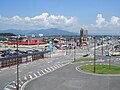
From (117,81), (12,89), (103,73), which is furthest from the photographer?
(103,73)

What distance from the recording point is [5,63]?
5069 cm

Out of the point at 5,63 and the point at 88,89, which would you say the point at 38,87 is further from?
the point at 5,63

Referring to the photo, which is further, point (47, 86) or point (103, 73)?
point (103, 73)

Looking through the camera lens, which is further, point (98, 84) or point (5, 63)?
point (5, 63)

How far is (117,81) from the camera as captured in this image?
37.0 meters

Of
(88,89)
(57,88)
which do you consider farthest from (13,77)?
(88,89)

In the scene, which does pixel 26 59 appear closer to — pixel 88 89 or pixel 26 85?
pixel 26 85

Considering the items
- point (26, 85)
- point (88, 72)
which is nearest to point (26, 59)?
point (88, 72)

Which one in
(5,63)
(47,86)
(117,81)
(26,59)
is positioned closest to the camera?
(47,86)

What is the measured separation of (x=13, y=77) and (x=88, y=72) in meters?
15.5

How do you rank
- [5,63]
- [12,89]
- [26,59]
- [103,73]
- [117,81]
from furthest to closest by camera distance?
[26,59]
[5,63]
[103,73]
[117,81]
[12,89]

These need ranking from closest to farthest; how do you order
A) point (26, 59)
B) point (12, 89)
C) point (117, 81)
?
point (12, 89) < point (117, 81) < point (26, 59)

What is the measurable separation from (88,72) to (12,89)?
19.4 m

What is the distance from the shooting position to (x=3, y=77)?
38812mm
